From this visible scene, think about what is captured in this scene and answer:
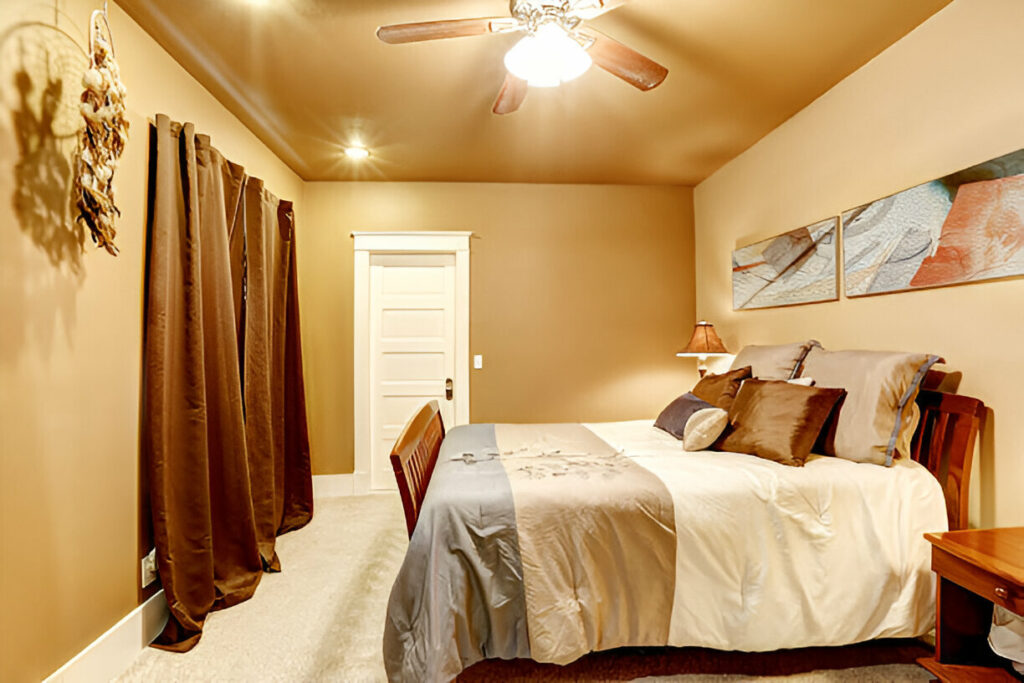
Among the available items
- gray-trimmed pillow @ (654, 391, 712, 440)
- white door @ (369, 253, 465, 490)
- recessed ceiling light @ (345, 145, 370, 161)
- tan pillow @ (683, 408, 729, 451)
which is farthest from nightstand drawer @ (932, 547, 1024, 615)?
recessed ceiling light @ (345, 145, 370, 161)

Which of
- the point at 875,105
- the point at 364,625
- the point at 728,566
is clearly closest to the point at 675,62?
the point at 875,105

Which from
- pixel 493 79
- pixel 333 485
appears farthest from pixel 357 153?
pixel 333 485

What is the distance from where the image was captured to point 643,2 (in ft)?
6.46

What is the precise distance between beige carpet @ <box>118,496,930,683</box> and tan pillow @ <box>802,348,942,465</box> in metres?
0.82

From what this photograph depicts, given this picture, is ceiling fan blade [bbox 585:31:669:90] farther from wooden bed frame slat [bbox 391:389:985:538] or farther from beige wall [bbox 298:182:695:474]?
beige wall [bbox 298:182:695:474]

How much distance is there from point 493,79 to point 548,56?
873 mm

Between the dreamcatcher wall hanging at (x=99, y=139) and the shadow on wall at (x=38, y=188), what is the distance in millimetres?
66

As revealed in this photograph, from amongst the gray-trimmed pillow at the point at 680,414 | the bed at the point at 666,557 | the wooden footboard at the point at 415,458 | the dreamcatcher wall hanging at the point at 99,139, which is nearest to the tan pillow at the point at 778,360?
the gray-trimmed pillow at the point at 680,414

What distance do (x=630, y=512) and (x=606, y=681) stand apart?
26.2 inches

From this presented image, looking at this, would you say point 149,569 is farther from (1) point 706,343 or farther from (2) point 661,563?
(1) point 706,343

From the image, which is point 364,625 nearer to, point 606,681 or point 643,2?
point 606,681

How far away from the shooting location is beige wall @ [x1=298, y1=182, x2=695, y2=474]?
412 centimetres

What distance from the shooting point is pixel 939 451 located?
1.99 m

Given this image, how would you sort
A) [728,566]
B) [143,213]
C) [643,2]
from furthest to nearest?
1. [143,213]
2. [643,2]
3. [728,566]
